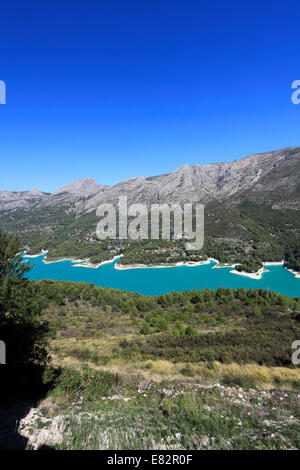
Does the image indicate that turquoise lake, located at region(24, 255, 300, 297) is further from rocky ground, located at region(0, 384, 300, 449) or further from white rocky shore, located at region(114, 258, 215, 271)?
rocky ground, located at region(0, 384, 300, 449)

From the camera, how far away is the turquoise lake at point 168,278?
3143 inches

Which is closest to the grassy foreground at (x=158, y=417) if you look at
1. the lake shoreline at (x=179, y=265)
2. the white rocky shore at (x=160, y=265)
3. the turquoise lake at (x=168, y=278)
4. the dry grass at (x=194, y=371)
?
the dry grass at (x=194, y=371)

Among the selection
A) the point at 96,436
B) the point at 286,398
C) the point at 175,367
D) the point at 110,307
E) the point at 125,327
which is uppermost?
the point at 96,436

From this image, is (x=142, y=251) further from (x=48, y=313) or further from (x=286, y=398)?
(x=286, y=398)

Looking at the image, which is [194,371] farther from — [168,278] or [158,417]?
[168,278]

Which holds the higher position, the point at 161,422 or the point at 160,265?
the point at 161,422

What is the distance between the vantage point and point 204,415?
21.7 ft

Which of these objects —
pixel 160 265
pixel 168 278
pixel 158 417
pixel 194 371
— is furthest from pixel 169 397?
pixel 160 265

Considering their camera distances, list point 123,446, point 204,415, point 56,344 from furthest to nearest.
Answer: point 56,344 → point 204,415 → point 123,446

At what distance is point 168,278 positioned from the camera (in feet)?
304

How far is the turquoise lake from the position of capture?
79825 millimetres

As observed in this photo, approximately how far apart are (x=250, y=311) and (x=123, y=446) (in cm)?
2437

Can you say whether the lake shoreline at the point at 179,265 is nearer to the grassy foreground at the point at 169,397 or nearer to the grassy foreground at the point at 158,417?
the grassy foreground at the point at 169,397

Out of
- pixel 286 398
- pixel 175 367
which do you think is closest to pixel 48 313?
pixel 175 367
